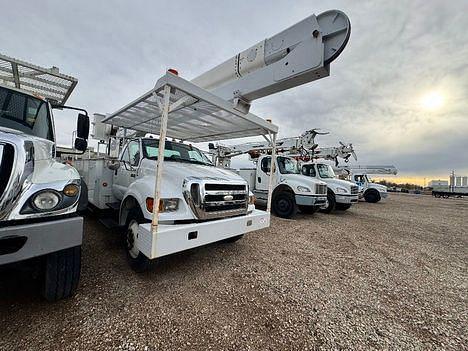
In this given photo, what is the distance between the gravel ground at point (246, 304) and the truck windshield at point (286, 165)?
4178mm

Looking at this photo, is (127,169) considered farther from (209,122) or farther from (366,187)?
(366,187)

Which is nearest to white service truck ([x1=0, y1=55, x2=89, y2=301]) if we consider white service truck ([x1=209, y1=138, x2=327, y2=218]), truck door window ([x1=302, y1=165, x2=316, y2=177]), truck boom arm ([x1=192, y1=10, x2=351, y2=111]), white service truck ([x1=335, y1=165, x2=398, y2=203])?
truck boom arm ([x1=192, y1=10, x2=351, y2=111])

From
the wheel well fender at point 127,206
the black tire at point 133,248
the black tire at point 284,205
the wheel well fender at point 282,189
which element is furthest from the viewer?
the wheel well fender at point 282,189

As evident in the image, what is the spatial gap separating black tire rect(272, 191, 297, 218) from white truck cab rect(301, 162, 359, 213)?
226cm

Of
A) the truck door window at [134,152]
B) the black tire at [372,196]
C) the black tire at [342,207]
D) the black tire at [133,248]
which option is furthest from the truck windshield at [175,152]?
the black tire at [372,196]

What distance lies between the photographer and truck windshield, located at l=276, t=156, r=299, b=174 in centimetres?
773

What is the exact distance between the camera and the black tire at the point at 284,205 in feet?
23.2

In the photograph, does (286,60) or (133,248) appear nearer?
(286,60)

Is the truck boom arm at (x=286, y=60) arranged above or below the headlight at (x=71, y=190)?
above

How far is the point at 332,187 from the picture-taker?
892cm

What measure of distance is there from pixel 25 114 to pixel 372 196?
1908 cm

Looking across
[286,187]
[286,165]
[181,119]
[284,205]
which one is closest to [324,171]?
[286,165]

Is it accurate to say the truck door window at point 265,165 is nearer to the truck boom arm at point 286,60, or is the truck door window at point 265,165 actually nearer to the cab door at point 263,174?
the cab door at point 263,174

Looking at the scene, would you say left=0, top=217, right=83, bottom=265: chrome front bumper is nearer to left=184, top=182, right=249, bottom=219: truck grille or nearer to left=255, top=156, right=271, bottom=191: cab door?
left=184, top=182, right=249, bottom=219: truck grille
